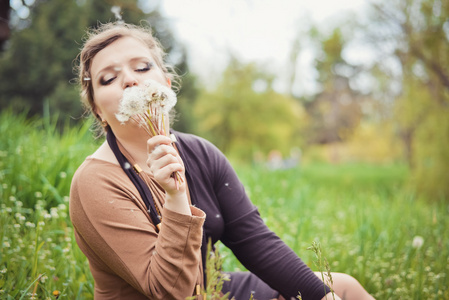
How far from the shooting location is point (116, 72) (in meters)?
1.32

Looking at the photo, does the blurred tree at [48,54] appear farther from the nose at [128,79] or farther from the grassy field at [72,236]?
the nose at [128,79]

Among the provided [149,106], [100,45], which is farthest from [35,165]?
[149,106]

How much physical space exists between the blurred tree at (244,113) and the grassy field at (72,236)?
11.6 metres

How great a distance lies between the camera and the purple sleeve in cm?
143

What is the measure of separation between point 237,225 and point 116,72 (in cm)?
72

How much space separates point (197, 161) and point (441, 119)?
20.9ft

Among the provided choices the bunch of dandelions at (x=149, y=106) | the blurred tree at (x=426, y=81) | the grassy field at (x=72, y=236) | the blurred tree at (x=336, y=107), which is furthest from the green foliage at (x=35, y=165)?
the blurred tree at (x=336, y=107)

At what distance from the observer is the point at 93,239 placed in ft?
3.82

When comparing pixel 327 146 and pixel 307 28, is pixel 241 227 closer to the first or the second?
pixel 307 28

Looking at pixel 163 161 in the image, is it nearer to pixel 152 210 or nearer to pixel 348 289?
pixel 152 210

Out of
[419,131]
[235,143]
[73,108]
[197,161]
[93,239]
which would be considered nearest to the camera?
[93,239]

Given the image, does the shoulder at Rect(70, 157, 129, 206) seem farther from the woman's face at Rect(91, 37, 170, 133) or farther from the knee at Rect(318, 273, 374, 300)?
the knee at Rect(318, 273, 374, 300)

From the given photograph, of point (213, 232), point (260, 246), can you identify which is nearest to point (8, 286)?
point (213, 232)

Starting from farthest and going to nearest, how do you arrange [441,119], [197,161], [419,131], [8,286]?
[419,131]
[441,119]
[8,286]
[197,161]
